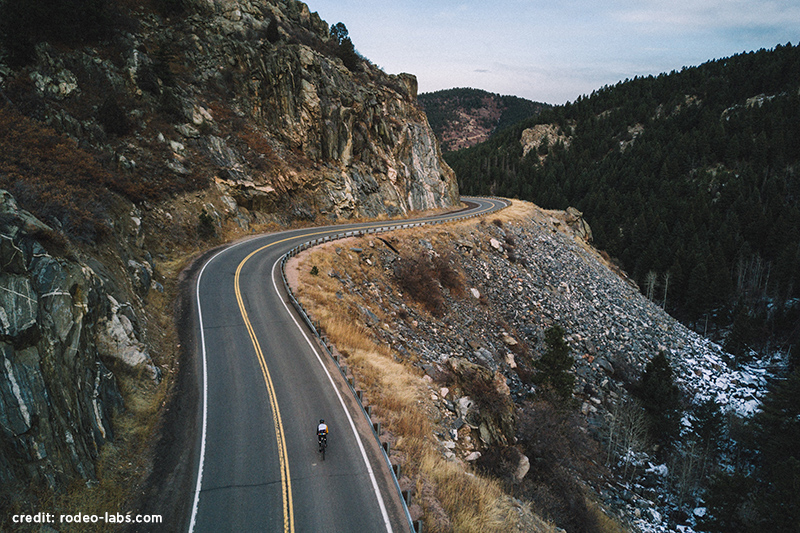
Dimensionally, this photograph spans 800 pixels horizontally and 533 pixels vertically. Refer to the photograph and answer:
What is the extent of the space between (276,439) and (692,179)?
127 m

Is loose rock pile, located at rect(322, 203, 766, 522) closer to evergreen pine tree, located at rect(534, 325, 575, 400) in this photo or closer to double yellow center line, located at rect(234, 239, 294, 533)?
evergreen pine tree, located at rect(534, 325, 575, 400)

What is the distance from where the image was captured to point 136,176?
29.7m

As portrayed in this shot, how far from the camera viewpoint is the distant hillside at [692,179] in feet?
211

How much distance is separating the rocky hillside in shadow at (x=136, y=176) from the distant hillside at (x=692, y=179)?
4736 centimetres

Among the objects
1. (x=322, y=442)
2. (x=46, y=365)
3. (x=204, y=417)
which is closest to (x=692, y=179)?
(x=322, y=442)

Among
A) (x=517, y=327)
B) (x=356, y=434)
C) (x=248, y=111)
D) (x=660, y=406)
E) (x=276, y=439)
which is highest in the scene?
(x=248, y=111)

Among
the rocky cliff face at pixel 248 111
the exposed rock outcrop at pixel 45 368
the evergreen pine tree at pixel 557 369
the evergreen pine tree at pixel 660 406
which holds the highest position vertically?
the rocky cliff face at pixel 248 111

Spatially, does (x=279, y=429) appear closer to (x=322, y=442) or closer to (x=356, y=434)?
(x=322, y=442)

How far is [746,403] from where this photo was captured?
40938 mm

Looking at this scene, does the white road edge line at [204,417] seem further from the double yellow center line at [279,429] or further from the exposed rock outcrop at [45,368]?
the exposed rock outcrop at [45,368]

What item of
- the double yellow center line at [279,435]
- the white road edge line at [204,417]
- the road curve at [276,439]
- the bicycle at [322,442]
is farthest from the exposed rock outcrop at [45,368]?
the bicycle at [322,442]

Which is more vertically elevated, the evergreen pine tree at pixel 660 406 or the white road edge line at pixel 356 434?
the white road edge line at pixel 356 434

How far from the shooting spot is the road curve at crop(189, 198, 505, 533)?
9617 millimetres

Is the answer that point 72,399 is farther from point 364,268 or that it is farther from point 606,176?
point 606,176
